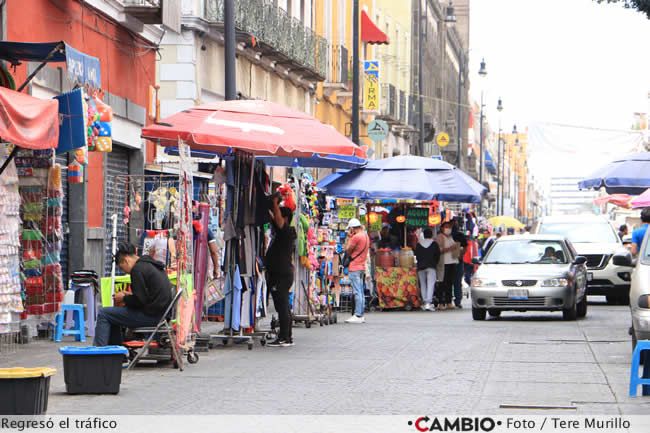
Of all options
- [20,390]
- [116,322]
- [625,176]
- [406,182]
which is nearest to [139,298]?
[116,322]

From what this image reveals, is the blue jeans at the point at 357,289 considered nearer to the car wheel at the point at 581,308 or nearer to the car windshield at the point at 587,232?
the car wheel at the point at 581,308

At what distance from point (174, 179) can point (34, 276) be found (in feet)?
15.8

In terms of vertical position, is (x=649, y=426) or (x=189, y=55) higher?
(x=189, y=55)

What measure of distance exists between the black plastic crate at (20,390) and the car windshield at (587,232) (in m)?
23.1

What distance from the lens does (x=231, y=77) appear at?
2197cm

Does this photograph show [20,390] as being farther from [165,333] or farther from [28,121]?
[28,121]

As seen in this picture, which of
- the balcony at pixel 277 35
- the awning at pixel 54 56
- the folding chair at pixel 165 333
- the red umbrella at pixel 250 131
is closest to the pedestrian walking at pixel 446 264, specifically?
the balcony at pixel 277 35

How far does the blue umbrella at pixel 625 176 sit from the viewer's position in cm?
2853

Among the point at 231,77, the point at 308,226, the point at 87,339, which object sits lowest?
the point at 87,339

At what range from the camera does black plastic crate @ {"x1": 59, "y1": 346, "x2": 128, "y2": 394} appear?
479 inches

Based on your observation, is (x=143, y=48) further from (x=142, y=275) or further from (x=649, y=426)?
(x=649, y=426)

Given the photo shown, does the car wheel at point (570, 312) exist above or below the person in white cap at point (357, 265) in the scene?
below

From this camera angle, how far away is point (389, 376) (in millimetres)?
14125

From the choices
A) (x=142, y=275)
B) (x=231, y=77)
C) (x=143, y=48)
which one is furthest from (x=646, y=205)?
(x=142, y=275)
